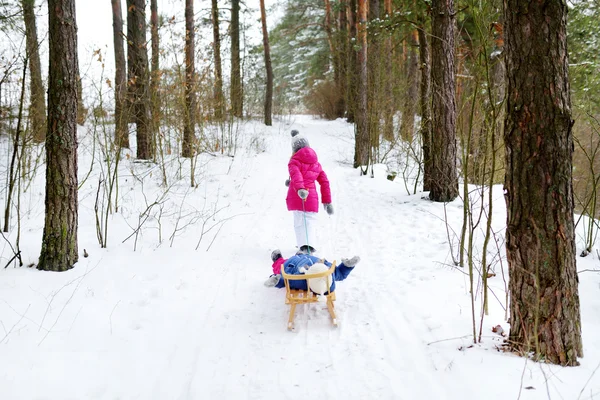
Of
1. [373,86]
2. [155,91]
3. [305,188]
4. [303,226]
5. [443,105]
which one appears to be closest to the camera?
[305,188]

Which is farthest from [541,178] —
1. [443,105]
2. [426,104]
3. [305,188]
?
[426,104]

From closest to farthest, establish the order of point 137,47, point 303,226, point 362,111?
point 303,226 < point 137,47 < point 362,111

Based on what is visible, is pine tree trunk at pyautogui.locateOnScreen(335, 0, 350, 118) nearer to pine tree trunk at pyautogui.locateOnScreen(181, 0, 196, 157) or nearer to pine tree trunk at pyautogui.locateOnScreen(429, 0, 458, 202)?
pine tree trunk at pyautogui.locateOnScreen(181, 0, 196, 157)

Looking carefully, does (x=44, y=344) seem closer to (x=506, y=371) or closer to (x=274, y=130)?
(x=506, y=371)

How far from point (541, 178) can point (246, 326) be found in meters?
2.65

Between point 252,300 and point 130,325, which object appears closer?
point 130,325

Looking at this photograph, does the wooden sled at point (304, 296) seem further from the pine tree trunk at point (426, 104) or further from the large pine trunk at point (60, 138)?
the pine tree trunk at point (426, 104)

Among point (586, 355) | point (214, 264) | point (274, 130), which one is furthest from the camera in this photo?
point (274, 130)

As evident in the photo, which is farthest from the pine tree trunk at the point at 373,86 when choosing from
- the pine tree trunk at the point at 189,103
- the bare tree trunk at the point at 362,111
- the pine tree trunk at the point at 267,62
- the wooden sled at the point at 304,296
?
the pine tree trunk at the point at 267,62

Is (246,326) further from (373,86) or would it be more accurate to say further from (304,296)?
(373,86)

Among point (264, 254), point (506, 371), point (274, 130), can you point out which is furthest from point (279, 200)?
point (274, 130)

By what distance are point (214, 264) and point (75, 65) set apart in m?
2.72

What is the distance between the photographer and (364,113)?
1062cm

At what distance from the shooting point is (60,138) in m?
3.98
